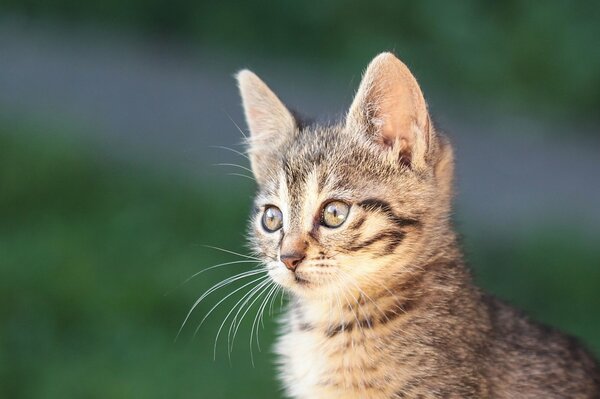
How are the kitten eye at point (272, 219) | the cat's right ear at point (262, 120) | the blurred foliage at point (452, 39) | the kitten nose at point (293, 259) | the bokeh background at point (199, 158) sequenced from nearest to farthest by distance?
the kitten nose at point (293, 259)
the kitten eye at point (272, 219)
the cat's right ear at point (262, 120)
the bokeh background at point (199, 158)
the blurred foliage at point (452, 39)

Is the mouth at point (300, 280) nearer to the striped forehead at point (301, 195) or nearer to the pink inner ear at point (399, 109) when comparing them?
the striped forehead at point (301, 195)

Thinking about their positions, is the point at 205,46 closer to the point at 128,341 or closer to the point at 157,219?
the point at 157,219

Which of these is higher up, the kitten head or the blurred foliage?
the blurred foliage

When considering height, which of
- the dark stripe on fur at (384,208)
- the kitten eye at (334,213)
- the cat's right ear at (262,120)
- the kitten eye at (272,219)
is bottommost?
the kitten eye at (272,219)

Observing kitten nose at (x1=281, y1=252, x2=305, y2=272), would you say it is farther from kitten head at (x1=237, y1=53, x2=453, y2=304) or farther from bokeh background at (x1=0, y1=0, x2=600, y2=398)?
bokeh background at (x1=0, y1=0, x2=600, y2=398)

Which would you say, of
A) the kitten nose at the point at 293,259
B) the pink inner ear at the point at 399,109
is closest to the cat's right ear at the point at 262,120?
the pink inner ear at the point at 399,109

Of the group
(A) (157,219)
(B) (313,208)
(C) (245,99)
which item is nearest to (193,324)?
(A) (157,219)

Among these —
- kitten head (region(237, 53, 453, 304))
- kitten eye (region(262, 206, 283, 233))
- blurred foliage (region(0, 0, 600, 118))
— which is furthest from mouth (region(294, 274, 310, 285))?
blurred foliage (region(0, 0, 600, 118))

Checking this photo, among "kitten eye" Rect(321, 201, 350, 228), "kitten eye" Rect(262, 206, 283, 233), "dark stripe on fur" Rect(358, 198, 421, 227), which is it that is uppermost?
"dark stripe on fur" Rect(358, 198, 421, 227)
